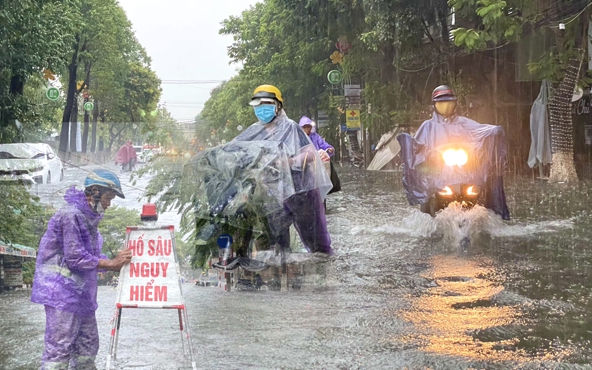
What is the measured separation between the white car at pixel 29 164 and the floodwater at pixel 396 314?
250 centimetres

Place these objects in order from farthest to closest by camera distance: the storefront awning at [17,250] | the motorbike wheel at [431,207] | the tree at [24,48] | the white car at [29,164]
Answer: the tree at [24,48], the white car at [29,164], the motorbike wheel at [431,207], the storefront awning at [17,250]

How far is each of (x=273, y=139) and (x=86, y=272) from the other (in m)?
3.60

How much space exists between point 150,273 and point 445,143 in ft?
19.3

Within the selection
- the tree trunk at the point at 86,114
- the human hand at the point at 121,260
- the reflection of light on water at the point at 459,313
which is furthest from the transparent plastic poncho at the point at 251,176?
the tree trunk at the point at 86,114

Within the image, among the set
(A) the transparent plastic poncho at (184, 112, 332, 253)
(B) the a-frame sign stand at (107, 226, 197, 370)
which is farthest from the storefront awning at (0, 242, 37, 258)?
(B) the a-frame sign stand at (107, 226, 197, 370)

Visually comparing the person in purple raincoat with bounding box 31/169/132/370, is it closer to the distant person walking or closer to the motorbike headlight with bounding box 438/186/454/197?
the distant person walking

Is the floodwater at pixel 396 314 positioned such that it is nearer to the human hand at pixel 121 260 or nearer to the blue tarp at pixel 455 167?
the blue tarp at pixel 455 167

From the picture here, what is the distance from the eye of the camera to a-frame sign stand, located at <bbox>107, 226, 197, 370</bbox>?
4383 mm

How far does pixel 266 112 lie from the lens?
7699 millimetres

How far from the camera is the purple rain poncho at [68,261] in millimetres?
4172

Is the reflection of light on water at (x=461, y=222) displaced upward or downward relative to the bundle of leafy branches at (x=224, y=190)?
downward

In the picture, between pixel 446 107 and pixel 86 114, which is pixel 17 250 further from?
pixel 86 114

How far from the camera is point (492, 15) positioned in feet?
44.8

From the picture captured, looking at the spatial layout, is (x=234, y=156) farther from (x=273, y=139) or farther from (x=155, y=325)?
(x=155, y=325)
